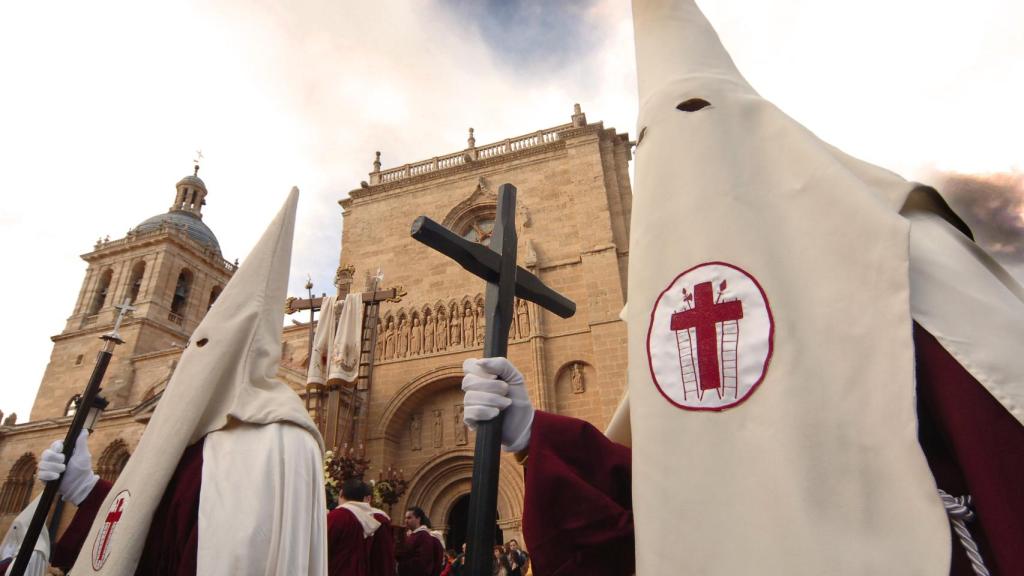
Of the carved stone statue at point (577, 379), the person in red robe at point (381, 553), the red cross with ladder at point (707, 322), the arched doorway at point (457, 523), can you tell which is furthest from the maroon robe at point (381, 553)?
the arched doorway at point (457, 523)

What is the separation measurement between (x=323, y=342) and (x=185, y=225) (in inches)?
861

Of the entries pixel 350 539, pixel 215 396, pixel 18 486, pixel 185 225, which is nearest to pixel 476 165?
pixel 350 539

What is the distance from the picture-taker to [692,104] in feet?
4.62

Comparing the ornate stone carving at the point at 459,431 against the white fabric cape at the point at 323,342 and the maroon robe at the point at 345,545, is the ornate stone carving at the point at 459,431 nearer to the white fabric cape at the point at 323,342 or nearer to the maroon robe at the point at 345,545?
the white fabric cape at the point at 323,342

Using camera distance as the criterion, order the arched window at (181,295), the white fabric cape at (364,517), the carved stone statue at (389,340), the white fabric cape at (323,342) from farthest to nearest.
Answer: the arched window at (181,295)
the carved stone statue at (389,340)
the white fabric cape at (323,342)
the white fabric cape at (364,517)

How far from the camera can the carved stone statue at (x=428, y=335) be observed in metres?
12.5

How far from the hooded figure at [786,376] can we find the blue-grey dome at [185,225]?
29.2 meters

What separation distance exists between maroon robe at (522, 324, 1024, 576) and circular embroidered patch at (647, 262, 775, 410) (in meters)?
0.26

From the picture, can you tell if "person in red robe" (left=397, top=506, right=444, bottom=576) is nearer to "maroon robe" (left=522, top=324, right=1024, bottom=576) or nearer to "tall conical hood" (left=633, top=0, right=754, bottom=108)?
"maroon robe" (left=522, top=324, right=1024, bottom=576)

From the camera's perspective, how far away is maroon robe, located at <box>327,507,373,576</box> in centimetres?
351

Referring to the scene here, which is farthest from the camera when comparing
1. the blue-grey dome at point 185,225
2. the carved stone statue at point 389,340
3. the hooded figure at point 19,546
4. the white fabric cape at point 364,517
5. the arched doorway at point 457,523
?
the blue-grey dome at point 185,225

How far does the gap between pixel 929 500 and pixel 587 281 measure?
11.0 metres

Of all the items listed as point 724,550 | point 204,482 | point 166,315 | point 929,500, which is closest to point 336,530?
point 204,482

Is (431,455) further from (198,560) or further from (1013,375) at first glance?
(1013,375)
